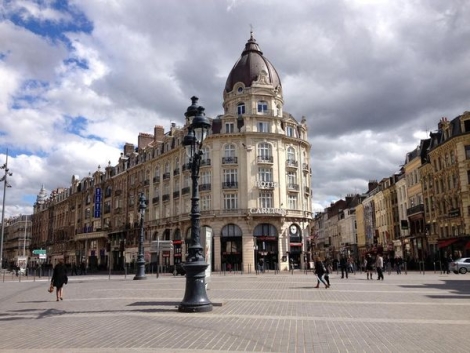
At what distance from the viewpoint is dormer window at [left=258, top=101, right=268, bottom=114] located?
5112 centimetres

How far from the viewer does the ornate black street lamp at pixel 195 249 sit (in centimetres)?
1217

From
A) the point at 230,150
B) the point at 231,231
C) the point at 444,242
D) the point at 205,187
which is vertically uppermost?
the point at 230,150

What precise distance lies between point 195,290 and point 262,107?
1607 inches

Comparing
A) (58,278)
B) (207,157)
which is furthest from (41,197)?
(58,278)

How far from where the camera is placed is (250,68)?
52.4 metres

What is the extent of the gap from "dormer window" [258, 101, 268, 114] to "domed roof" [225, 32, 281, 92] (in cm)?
278

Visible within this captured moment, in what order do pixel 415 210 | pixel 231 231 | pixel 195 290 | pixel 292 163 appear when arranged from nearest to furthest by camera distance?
pixel 195 290 → pixel 231 231 → pixel 292 163 → pixel 415 210

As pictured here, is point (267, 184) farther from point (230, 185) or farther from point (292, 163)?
point (292, 163)

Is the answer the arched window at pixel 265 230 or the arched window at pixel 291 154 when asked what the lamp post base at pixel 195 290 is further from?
the arched window at pixel 291 154

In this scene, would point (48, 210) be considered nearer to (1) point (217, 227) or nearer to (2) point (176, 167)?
(2) point (176, 167)

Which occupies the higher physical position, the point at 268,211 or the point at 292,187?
the point at 292,187

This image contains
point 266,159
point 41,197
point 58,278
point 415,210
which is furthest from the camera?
point 41,197

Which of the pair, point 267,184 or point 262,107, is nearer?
point 267,184

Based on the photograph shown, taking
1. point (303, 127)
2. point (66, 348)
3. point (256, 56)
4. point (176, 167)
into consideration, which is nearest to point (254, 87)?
point (256, 56)
